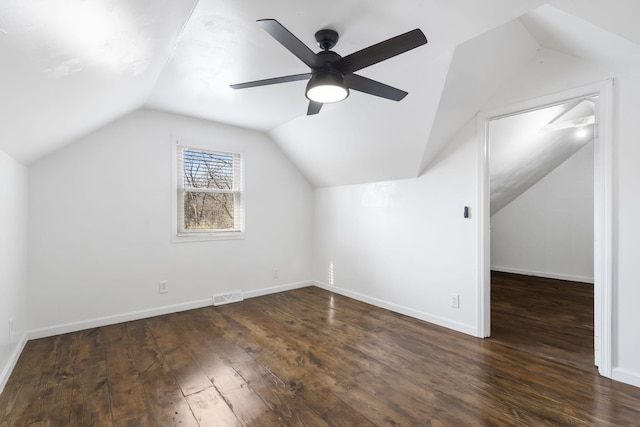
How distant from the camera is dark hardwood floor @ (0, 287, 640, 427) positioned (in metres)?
1.71

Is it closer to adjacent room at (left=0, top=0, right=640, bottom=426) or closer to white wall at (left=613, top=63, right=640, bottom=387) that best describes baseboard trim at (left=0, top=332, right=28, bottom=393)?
adjacent room at (left=0, top=0, right=640, bottom=426)

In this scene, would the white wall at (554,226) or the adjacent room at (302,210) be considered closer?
the adjacent room at (302,210)

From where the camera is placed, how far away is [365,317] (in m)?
3.38

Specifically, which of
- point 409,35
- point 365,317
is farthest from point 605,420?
point 409,35

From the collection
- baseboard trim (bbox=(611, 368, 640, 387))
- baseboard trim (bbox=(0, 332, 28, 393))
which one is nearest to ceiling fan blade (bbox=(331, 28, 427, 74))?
baseboard trim (bbox=(611, 368, 640, 387))

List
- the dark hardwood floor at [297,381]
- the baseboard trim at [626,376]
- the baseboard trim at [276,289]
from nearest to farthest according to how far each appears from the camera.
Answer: the dark hardwood floor at [297,381]
the baseboard trim at [626,376]
the baseboard trim at [276,289]

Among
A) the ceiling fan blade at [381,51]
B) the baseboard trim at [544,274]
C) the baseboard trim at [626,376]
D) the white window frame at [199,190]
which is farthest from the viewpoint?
the baseboard trim at [544,274]

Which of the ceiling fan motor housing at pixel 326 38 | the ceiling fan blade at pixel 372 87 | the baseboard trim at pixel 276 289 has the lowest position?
the baseboard trim at pixel 276 289

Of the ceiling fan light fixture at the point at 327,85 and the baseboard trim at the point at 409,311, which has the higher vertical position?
the ceiling fan light fixture at the point at 327,85

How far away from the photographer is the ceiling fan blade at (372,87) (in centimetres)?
187

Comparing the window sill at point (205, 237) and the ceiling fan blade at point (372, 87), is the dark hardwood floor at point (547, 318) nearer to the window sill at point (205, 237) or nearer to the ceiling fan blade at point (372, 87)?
the ceiling fan blade at point (372, 87)

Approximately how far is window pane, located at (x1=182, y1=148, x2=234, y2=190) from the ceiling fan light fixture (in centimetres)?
239

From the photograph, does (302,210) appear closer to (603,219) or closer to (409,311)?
(409,311)

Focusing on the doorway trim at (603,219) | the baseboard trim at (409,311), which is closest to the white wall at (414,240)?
the baseboard trim at (409,311)
